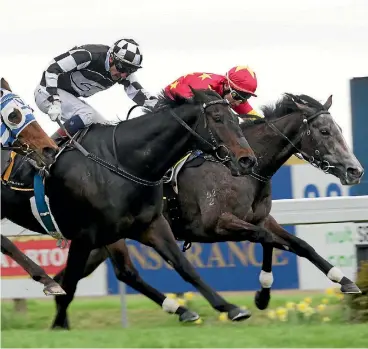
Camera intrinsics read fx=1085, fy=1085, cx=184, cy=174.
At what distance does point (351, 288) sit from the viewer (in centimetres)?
743

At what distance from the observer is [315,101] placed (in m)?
7.78

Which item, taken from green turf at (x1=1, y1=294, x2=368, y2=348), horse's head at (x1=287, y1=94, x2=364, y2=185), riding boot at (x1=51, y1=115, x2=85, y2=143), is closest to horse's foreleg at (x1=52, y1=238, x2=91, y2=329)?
green turf at (x1=1, y1=294, x2=368, y2=348)

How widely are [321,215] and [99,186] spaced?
7.04 feet

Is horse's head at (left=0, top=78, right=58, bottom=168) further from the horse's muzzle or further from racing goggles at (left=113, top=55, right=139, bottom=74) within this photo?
the horse's muzzle

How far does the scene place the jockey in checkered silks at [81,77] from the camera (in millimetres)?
7160

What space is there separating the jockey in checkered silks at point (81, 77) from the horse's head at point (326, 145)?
44.8 inches

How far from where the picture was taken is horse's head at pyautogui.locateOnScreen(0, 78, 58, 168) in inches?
255

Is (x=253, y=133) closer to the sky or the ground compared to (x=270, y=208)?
closer to the sky

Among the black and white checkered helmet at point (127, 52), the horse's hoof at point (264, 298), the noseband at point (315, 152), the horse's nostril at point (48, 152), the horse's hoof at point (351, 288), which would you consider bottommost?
the horse's hoof at point (264, 298)

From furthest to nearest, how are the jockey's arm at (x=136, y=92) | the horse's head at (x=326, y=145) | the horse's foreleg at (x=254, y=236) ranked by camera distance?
the jockey's arm at (x=136, y=92) → the horse's head at (x=326, y=145) → the horse's foreleg at (x=254, y=236)

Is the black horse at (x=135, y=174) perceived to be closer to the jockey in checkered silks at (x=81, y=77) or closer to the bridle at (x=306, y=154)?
the jockey in checkered silks at (x=81, y=77)

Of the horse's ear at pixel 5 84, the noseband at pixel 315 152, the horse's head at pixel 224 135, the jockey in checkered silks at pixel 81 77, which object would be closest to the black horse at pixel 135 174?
the horse's head at pixel 224 135

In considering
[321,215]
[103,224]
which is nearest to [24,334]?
[103,224]

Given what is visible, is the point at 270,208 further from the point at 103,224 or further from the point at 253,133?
the point at 103,224
